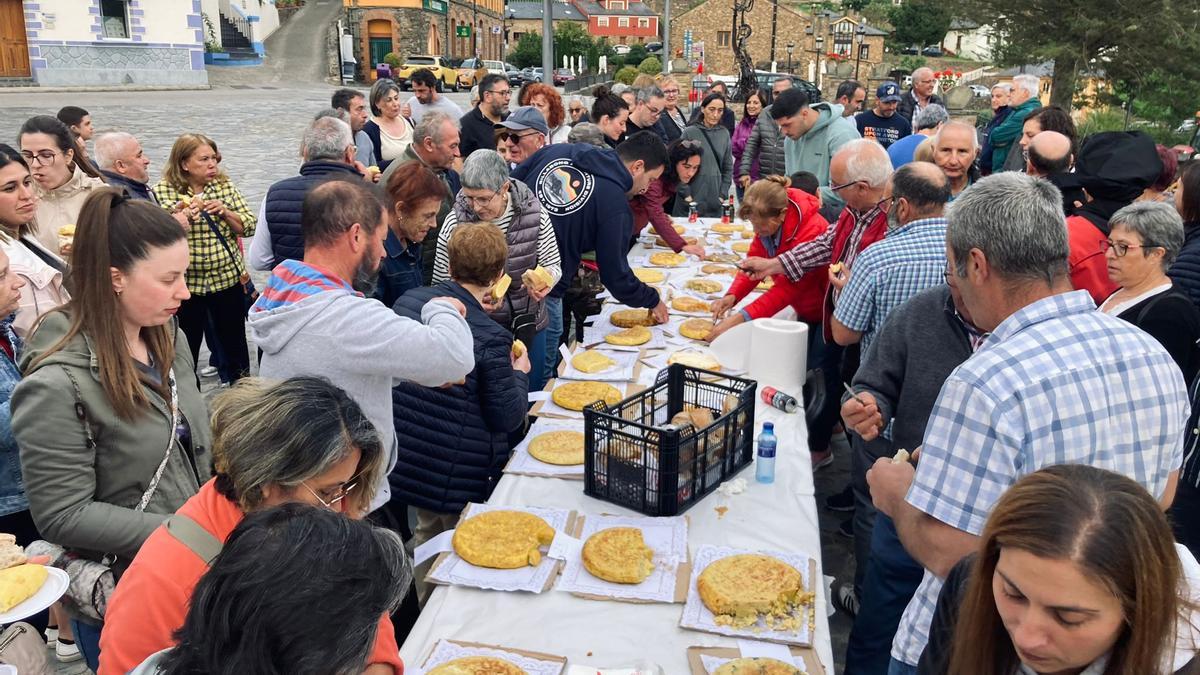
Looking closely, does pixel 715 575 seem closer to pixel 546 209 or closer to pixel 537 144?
pixel 546 209

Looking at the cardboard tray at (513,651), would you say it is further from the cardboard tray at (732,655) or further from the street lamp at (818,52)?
the street lamp at (818,52)

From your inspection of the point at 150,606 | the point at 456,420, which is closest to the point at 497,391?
the point at 456,420

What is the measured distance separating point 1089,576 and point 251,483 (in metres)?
1.55

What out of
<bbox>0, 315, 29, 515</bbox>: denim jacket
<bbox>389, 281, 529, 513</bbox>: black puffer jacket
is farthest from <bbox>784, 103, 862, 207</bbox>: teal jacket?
<bbox>0, 315, 29, 515</bbox>: denim jacket

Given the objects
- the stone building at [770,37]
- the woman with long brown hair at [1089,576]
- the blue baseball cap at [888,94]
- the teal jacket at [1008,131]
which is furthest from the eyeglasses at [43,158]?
the stone building at [770,37]

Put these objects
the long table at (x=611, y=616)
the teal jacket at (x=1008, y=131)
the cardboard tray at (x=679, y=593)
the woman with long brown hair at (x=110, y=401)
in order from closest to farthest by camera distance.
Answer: the woman with long brown hair at (x=110, y=401) → the long table at (x=611, y=616) → the cardboard tray at (x=679, y=593) → the teal jacket at (x=1008, y=131)

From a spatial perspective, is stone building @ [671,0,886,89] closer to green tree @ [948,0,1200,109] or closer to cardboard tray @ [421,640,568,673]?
green tree @ [948,0,1200,109]

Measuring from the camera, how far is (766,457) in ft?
10.3

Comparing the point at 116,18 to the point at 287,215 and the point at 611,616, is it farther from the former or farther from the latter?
the point at 611,616

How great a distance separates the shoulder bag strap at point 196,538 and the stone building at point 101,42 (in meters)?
33.1

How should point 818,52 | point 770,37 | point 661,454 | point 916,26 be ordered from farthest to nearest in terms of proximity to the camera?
point 916,26 < point 770,37 < point 818,52 < point 661,454

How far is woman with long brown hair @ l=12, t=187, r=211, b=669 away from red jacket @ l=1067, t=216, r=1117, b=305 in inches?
146

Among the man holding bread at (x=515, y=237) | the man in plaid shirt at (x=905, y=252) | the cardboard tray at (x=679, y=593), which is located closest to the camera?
the cardboard tray at (x=679, y=593)

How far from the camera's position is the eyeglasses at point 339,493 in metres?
1.83
